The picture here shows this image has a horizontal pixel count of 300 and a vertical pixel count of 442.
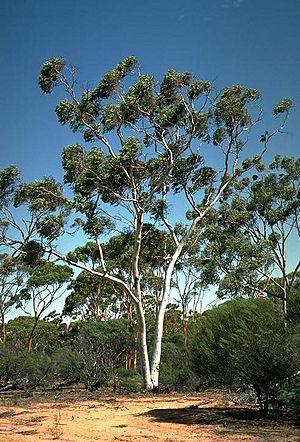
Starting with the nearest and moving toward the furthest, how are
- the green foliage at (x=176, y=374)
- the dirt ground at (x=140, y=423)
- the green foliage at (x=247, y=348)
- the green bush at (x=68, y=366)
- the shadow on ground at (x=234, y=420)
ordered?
the dirt ground at (x=140, y=423), the shadow on ground at (x=234, y=420), the green foliage at (x=247, y=348), the green foliage at (x=176, y=374), the green bush at (x=68, y=366)

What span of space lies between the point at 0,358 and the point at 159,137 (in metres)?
12.7

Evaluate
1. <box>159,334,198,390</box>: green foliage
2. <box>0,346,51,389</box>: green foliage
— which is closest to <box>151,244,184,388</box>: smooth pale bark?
<box>159,334,198,390</box>: green foliage

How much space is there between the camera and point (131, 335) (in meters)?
31.8

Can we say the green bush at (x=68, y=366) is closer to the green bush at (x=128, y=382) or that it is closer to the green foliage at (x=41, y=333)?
the green bush at (x=128, y=382)

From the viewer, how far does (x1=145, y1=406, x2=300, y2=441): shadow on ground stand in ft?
29.8

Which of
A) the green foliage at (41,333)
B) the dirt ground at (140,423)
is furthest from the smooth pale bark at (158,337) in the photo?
the green foliage at (41,333)

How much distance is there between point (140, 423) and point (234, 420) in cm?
205

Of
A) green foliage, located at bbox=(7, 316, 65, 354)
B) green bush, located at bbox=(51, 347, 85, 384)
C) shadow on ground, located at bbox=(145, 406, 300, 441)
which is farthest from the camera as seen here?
green foliage, located at bbox=(7, 316, 65, 354)

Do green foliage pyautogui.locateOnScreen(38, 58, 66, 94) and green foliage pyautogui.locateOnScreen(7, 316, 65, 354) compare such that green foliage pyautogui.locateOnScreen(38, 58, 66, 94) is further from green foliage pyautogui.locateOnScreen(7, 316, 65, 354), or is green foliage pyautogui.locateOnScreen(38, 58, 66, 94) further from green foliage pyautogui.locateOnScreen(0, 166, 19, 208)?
green foliage pyautogui.locateOnScreen(7, 316, 65, 354)

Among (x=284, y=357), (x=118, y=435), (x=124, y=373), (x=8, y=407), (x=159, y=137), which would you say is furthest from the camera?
(x=124, y=373)

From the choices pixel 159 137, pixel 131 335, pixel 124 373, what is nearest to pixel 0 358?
pixel 124 373

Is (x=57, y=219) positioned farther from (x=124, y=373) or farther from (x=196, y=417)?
(x=196, y=417)

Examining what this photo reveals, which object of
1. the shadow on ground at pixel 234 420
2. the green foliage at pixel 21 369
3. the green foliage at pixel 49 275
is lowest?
the shadow on ground at pixel 234 420

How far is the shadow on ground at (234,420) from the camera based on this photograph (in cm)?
909
